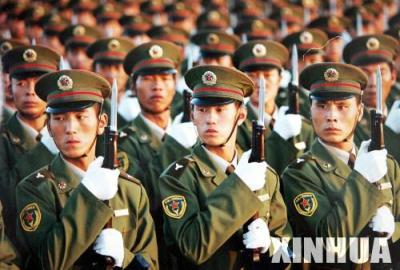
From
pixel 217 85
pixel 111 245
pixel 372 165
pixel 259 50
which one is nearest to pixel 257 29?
pixel 259 50

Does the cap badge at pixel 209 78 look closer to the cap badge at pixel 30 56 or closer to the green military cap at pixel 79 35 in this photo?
the cap badge at pixel 30 56

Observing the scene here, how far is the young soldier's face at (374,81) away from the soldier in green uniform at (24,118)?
2.97 metres

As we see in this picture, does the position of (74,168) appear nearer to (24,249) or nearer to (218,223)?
(24,249)

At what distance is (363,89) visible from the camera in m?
7.35

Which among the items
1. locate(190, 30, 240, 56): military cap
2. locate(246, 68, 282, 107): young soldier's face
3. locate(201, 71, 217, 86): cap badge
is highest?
locate(190, 30, 240, 56): military cap

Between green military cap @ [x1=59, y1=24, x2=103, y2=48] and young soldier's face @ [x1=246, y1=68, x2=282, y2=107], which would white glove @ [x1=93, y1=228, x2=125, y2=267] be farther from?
green military cap @ [x1=59, y1=24, x2=103, y2=48]

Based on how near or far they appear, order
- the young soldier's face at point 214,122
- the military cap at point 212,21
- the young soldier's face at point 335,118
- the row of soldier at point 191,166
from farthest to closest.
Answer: the military cap at point 212,21
the young soldier's face at point 335,118
the young soldier's face at point 214,122
the row of soldier at point 191,166

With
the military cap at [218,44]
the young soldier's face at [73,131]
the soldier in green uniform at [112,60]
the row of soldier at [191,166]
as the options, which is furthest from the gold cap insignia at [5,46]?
the military cap at [218,44]

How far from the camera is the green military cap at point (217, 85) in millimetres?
6840

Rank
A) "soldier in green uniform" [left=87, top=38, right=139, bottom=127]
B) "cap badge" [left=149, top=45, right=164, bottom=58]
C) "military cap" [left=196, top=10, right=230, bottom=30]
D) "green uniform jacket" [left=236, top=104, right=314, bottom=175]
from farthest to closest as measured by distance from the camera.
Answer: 1. "military cap" [left=196, top=10, right=230, bottom=30]
2. "soldier in green uniform" [left=87, top=38, right=139, bottom=127]
3. "cap badge" [left=149, top=45, right=164, bottom=58]
4. "green uniform jacket" [left=236, top=104, right=314, bottom=175]

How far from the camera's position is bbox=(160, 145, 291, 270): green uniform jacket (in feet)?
21.2

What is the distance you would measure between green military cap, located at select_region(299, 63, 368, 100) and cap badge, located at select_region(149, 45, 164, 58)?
2.09 m

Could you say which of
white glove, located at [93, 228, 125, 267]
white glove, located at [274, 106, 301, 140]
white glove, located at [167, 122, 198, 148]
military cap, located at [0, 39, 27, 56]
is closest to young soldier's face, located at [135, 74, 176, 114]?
white glove, located at [167, 122, 198, 148]

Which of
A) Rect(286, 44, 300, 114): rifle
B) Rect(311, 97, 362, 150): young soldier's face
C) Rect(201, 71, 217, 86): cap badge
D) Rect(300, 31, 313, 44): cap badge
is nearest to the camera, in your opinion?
Rect(201, 71, 217, 86): cap badge
